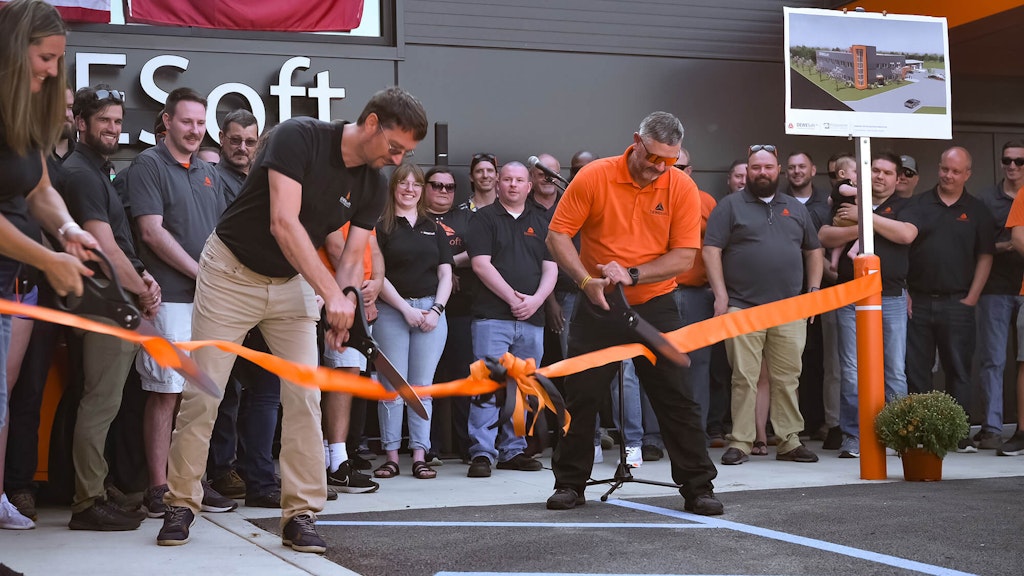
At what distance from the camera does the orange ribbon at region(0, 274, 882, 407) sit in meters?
3.96

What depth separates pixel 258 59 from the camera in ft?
29.0

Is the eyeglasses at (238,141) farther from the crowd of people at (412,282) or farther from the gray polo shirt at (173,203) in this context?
the gray polo shirt at (173,203)

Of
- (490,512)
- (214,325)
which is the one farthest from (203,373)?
(490,512)

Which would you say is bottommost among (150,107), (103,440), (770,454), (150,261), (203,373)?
(770,454)

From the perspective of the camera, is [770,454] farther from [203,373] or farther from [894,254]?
[203,373]

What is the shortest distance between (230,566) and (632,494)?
2732mm

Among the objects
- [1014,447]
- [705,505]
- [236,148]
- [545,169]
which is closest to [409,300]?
[545,169]

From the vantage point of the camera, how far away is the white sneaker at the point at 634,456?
773 centimetres

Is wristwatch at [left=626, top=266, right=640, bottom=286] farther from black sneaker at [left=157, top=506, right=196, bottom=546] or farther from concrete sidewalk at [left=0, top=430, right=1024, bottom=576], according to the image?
black sneaker at [left=157, top=506, right=196, bottom=546]

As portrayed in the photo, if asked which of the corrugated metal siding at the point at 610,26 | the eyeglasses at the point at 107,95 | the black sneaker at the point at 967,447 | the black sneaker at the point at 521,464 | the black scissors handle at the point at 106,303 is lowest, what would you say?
the black sneaker at the point at 967,447

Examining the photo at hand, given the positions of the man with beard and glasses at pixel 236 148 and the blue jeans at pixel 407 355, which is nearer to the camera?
the man with beard and glasses at pixel 236 148

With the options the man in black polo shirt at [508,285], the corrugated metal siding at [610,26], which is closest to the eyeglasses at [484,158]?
the man in black polo shirt at [508,285]

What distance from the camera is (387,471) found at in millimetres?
7387

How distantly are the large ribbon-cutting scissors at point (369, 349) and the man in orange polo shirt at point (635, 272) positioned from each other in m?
1.49
